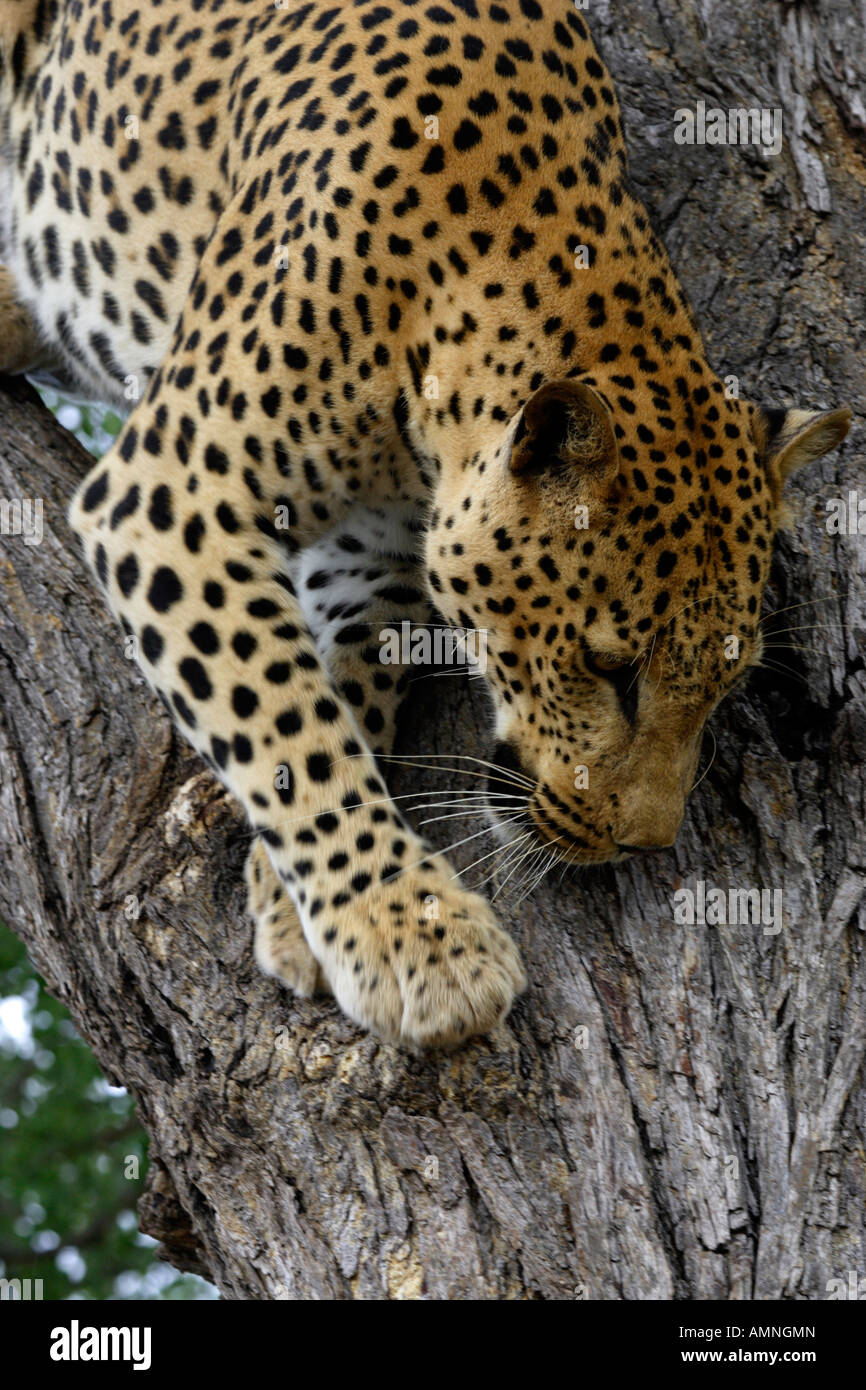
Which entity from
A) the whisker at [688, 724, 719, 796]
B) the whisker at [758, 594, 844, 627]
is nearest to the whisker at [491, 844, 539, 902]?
the whisker at [688, 724, 719, 796]

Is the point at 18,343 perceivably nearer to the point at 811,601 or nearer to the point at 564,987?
the point at 811,601

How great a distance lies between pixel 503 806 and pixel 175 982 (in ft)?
3.50

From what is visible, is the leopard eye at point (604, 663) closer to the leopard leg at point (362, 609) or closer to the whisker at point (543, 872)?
the whisker at point (543, 872)

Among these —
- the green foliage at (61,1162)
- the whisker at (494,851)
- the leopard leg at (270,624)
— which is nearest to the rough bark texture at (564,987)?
the whisker at (494,851)

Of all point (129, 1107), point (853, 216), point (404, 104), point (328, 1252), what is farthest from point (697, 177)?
point (129, 1107)

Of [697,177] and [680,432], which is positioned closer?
[680,432]

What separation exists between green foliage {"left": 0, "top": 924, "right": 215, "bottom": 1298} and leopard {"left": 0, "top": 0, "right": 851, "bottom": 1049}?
660 centimetres

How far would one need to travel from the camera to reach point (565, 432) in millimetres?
3809

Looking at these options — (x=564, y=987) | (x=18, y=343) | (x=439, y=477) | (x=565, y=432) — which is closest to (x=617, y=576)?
(x=565, y=432)

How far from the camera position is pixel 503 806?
4.38m

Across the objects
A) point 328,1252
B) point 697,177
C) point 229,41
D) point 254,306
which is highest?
point 229,41

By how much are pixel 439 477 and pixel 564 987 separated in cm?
153

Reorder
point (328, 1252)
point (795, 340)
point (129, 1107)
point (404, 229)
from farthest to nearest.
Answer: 1. point (129, 1107)
2. point (795, 340)
3. point (404, 229)
4. point (328, 1252)

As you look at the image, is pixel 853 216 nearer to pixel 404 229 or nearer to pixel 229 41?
pixel 404 229
